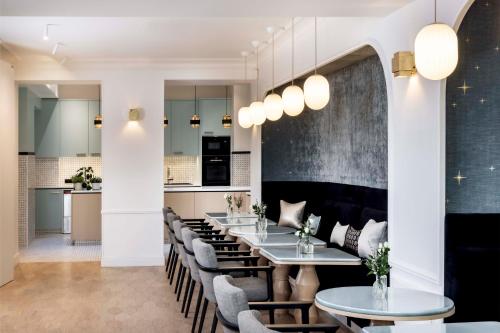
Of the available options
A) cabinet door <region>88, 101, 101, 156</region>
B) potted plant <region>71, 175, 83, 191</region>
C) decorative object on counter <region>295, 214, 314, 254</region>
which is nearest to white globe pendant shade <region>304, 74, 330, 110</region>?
decorative object on counter <region>295, 214, 314, 254</region>

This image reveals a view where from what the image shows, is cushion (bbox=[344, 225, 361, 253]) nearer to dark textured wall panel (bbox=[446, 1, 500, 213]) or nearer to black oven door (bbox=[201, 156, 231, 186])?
dark textured wall panel (bbox=[446, 1, 500, 213])

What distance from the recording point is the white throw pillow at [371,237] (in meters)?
5.73

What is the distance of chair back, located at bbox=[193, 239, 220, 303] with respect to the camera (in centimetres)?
472

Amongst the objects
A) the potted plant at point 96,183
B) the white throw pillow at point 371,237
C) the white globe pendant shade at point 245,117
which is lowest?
the white throw pillow at point 371,237

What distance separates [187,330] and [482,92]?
3.20m

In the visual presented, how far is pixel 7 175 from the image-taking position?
790 cm

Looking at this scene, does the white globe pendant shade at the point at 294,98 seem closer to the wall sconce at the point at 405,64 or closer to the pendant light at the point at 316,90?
the pendant light at the point at 316,90

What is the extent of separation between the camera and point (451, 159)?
4027mm

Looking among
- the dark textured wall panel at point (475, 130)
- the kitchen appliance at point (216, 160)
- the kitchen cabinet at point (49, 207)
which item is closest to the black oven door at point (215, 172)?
the kitchen appliance at point (216, 160)

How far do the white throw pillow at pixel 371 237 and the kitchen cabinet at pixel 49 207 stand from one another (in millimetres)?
8338

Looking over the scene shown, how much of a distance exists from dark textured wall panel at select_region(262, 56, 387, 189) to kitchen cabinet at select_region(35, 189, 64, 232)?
5.39 meters

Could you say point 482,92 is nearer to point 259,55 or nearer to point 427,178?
point 427,178

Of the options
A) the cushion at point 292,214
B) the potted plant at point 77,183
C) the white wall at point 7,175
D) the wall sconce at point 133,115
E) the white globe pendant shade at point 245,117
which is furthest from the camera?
the potted plant at point 77,183

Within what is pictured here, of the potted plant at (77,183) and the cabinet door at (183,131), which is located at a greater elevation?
the cabinet door at (183,131)
